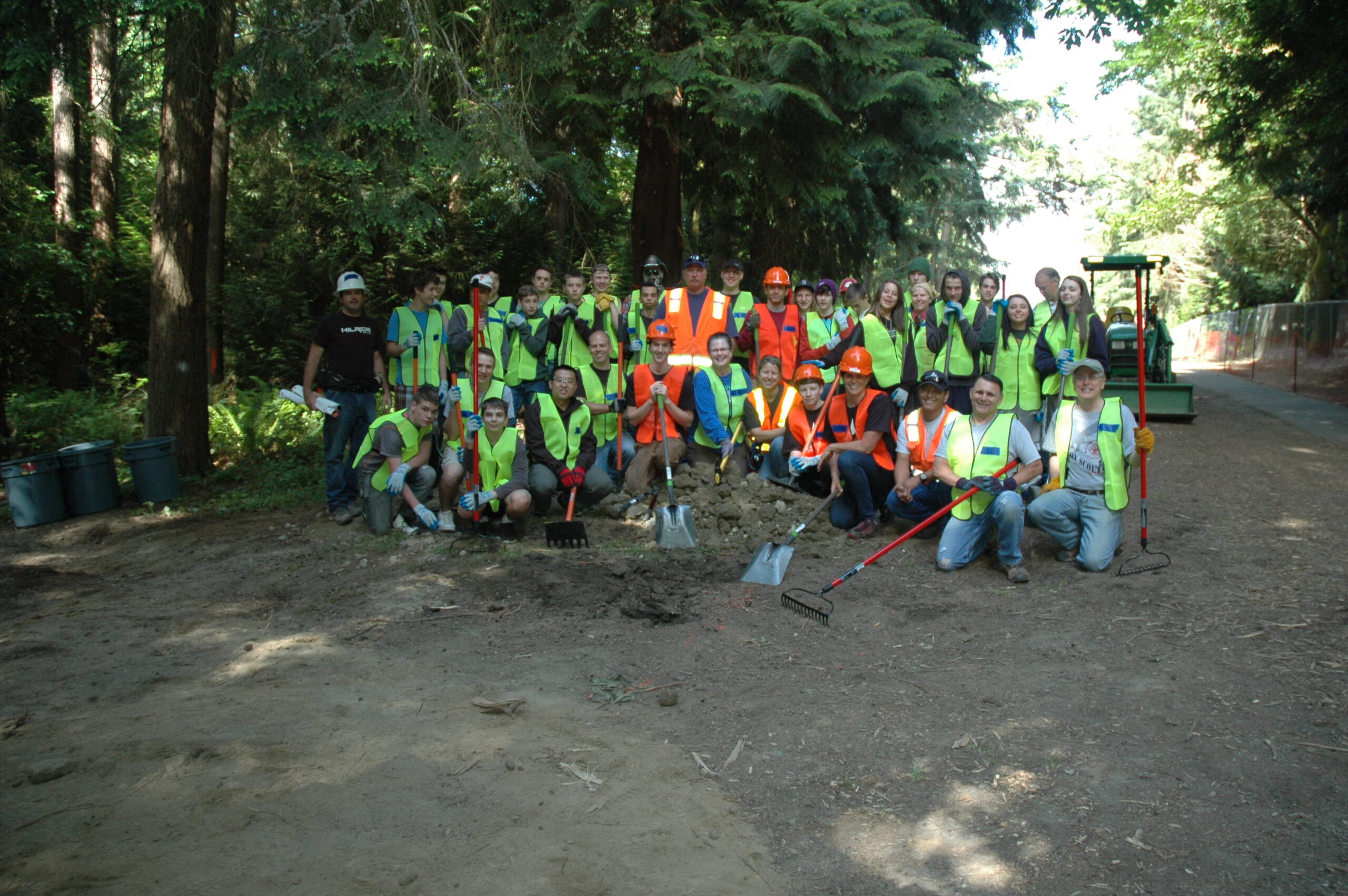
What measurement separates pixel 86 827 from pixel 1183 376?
76.9 feet

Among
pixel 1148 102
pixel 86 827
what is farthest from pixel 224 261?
pixel 1148 102

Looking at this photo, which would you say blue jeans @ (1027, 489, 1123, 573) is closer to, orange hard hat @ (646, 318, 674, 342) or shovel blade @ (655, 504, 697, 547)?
shovel blade @ (655, 504, 697, 547)

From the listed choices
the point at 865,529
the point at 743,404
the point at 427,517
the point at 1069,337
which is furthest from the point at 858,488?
the point at 427,517

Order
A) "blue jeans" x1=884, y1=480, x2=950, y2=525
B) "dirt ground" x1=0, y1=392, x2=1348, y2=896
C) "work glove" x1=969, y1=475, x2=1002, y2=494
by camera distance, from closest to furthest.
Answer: "dirt ground" x1=0, y1=392, x2=1348, y2=896 < "work glove" x1=969, y1=475, x2=1002, y2=494 < "blue jeans" x1=884, y1=480, x2=950, y2=525

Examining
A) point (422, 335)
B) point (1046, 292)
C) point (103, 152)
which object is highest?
point (103, 152)

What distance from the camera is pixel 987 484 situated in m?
6.95

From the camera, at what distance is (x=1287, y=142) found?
16.4 m

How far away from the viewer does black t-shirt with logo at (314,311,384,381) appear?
8445 mm

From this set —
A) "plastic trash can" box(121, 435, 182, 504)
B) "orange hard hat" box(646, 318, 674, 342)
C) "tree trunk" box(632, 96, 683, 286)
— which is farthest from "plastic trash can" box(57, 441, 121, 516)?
"tree trunk" box(632, 96, 683, 286)

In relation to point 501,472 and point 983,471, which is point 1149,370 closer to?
point 983,471

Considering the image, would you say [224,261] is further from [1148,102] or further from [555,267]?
[1148,102]

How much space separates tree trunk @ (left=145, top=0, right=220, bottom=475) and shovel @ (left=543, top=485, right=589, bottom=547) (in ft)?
15.4

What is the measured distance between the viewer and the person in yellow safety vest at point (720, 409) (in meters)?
8.84

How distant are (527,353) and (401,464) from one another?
6.23ft
